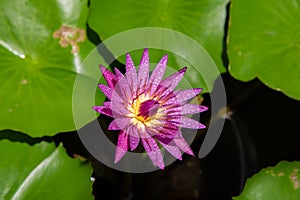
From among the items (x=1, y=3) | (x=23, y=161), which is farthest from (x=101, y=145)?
(x=1, y=3)

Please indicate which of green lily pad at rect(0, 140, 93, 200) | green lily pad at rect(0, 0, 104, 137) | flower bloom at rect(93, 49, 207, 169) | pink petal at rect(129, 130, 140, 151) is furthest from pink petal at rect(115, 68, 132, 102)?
green lily pad at rect(0, 140, 93, 200)

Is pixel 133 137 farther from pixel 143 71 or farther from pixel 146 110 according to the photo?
pixel 143 71

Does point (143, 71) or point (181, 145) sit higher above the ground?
point (143, 71)

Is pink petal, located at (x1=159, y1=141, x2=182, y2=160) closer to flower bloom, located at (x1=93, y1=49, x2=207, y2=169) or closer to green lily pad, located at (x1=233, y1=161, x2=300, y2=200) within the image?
flower bloom, located at (x1=93, y1=49, x2=207, y2=169)

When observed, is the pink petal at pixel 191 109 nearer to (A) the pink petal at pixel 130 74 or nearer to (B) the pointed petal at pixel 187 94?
(B) the pointed petal at pixel 187 94

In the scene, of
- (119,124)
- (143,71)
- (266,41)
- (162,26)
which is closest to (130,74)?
(143,71)

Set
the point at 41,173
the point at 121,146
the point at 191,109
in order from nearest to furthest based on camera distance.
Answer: the point at 121,146, the point at 191,109, the point at 41,173
